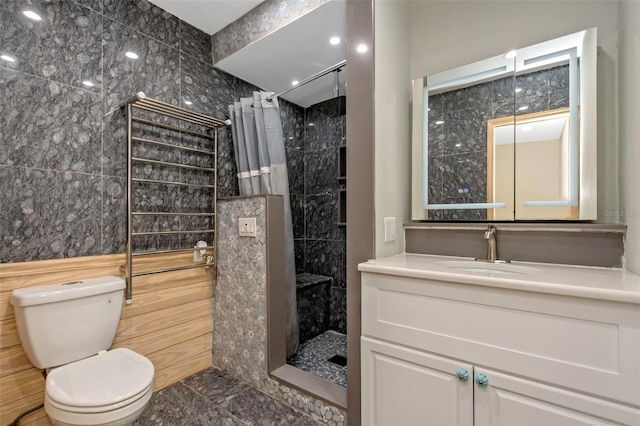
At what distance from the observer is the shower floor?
75.5 inches

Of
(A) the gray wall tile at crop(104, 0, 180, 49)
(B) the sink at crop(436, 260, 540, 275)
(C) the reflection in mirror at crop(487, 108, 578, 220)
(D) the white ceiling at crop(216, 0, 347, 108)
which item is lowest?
(B) the sink at crop(436, 260, 540, 275)

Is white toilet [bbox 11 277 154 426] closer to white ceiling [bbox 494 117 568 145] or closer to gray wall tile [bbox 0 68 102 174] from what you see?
gray wall tile [bbox 0 68 102 174]

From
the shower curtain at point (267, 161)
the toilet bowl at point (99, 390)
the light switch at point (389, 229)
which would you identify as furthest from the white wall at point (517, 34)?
the toilet bowl at point (99, 390)

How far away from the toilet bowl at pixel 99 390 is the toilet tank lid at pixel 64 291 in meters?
0.32

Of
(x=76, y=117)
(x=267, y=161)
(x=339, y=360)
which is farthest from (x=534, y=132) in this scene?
(x=76, y=117)

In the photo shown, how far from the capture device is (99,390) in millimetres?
1220

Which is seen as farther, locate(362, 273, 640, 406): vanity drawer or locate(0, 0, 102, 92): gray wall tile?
locate(0, 0, 102, 92): gray wall tile

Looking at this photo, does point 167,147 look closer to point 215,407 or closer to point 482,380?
point 215,407

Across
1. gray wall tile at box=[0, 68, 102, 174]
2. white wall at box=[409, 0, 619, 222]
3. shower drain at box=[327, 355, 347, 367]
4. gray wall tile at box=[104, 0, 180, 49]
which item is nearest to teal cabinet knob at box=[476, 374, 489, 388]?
white wall at box=[409, 0, 619, 222]

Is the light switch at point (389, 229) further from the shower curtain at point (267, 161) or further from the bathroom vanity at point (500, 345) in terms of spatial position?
the shower curtain at point (267, 161)

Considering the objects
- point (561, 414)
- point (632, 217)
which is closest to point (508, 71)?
point (632, 217)

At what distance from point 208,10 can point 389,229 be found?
185 cm

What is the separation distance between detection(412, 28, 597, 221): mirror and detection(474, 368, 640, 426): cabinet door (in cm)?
72

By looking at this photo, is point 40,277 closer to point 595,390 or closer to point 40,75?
point 40,75
